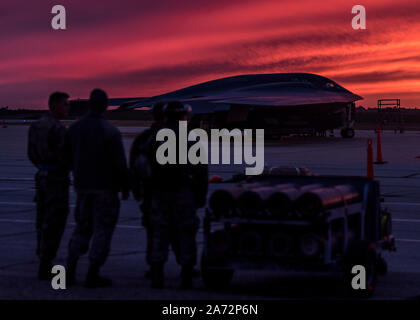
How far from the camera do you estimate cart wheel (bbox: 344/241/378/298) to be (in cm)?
750

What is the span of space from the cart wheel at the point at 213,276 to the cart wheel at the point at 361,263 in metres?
1.22

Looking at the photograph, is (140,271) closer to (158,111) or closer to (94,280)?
(94,280)

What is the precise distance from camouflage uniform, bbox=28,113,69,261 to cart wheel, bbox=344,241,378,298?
3256 millimetres

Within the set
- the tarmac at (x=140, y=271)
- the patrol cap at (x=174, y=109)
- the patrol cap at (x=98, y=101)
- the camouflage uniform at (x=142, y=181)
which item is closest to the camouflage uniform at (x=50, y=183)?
the tarmac at (x=140, y=271)

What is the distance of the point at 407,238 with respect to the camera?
11.5m

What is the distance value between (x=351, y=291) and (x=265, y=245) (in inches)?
37.4

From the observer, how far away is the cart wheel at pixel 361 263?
750 centimetres

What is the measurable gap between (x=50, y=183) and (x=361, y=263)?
3.56 meters

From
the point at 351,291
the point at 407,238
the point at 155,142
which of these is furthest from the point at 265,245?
the point at 407,238

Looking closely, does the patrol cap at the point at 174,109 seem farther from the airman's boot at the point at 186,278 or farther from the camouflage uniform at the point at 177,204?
the airman's boot at the point at 186,278

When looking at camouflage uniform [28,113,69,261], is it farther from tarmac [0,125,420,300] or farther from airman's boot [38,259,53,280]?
tarmac [0,125,420,300]

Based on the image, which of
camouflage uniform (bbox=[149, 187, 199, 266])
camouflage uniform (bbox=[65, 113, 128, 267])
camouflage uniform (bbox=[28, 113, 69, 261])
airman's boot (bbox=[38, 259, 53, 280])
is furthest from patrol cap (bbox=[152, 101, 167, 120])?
airman's boot (bbox=[38, 259, 53, 280])
